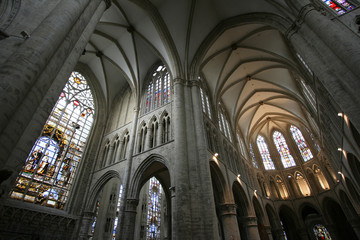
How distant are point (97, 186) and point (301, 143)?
70.5 feet

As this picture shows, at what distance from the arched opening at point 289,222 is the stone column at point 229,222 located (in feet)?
42.6

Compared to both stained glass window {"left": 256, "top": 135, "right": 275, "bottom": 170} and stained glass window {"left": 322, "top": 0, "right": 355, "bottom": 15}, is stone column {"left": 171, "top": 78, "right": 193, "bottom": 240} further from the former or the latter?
stained glass window {"left": 256, "top": 135, "right": 275, "bottom": 170}

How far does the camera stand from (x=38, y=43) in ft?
11.4

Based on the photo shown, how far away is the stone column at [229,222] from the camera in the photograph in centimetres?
937

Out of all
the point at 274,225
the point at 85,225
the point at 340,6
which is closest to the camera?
the point at 340,6

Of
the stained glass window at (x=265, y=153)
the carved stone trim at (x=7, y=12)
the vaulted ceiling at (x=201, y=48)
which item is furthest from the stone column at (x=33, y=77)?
the stained glass window at (x=265, y=153)

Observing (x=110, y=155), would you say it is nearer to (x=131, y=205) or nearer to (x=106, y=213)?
(x=106, y=213)

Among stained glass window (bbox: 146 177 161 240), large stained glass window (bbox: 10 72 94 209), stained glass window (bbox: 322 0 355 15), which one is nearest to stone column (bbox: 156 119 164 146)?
large stained glass window (bbox: 10 72 94 209)

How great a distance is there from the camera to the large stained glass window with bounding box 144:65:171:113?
1356 cm

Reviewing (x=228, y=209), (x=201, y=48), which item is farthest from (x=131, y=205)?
(x=201, y=48)

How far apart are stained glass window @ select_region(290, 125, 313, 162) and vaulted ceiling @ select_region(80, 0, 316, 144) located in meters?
3.89

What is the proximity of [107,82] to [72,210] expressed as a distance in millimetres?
10284

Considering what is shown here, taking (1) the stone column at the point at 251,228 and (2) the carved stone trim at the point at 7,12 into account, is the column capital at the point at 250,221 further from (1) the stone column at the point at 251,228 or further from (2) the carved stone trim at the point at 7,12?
(2) the carved stone trim at the point at 7,12

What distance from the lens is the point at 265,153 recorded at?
77.6 feet
